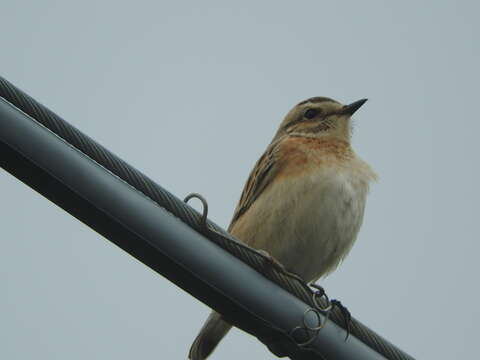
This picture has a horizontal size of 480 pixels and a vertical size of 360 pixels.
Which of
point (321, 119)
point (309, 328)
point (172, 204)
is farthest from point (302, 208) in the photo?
point (172, 204)

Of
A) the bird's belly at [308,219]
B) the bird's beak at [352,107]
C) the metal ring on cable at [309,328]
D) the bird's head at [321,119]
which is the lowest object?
the metal ring on cable at [309,328]

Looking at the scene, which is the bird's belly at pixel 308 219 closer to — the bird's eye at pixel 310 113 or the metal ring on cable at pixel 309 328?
the bird's eye at pixel 310 113

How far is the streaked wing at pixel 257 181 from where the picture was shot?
7668 mm

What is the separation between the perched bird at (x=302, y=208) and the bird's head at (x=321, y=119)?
0.44 metres

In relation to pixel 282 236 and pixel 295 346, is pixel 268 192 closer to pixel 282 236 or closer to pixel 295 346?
pixel 282 236

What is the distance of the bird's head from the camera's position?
8664mm

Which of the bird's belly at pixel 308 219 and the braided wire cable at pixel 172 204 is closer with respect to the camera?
the braided wire cable at pixel 172 204

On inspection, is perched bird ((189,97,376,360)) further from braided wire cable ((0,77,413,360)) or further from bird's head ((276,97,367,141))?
braided wire cable ((0,77,413,360))

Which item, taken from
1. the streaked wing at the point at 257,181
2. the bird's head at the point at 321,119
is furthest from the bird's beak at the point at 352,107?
the streaked wing at the point at 257,181

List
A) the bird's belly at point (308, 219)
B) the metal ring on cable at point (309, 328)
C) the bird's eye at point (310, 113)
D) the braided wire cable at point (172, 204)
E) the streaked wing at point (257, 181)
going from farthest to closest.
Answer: the bird's eye at point (310, 113) < the streaked wing at point (257, 181) < the bird's belly at point (308, 219) < the metal ring on cable at point (309, 328) < the braided wire cable at point (172, 204)

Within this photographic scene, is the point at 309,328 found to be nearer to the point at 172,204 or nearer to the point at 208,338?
the point at 172,204

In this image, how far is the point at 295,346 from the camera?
4352mm

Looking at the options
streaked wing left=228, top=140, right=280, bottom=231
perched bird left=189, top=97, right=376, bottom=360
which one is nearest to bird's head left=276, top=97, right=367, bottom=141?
perched bird left=189, top=97, right=376, bottom=360

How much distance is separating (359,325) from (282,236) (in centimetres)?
247
